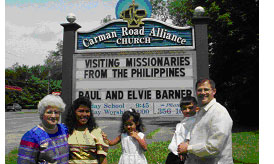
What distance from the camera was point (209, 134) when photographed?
2400 millimetres

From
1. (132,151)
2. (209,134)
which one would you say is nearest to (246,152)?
(132,151)

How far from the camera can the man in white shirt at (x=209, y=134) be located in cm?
231

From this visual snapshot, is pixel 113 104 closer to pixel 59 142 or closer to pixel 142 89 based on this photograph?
pixel 142 89

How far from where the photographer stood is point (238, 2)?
1442 cm

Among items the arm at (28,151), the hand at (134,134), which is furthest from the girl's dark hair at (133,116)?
the arm at (28,151)

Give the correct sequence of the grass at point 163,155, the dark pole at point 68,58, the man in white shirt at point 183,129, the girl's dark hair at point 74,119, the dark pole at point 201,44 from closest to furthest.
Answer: the girl's dark hair at point 74,119 → the man in white shirt at point 183,129 → the dark pole at point 201,44 → the dark pole at point 68,58 → the grass at point 163,155

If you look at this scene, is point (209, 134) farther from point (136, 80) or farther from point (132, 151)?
point (136, 80)

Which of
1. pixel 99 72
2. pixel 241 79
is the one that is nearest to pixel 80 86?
pixel 99 72

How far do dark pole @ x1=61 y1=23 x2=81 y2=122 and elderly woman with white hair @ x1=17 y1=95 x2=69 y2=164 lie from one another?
2.45m

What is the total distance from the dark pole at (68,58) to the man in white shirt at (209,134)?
3.21m

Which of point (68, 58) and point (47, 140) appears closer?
point (47, 140)

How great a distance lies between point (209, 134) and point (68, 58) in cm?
376

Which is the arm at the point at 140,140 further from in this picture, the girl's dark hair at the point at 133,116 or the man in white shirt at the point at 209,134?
the man in white shirt at the point at 209,134

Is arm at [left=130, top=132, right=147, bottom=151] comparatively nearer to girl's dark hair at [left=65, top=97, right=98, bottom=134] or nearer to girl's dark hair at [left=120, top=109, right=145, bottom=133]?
girl's dark hair at [left=120, top=109, right=145, bottom=133]
